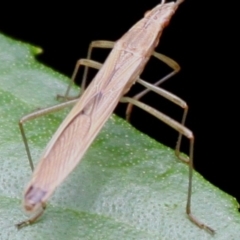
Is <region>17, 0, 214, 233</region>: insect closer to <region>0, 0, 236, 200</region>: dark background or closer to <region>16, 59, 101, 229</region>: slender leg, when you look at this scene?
<region>16, 59, 101, 229</region>: slender leg

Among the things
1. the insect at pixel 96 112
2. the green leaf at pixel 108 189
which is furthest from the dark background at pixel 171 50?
the green leaf at pixel 108 189

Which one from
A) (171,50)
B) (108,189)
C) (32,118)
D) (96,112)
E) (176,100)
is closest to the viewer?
(108,189)

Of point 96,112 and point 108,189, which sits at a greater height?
point 96,112

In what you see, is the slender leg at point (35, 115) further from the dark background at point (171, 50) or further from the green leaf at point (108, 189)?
the dark background at point (171, 50)

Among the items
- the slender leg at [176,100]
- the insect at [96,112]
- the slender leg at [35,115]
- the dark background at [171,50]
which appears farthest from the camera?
the dark background at [171,50]

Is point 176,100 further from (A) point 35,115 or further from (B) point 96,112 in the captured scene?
(A) point 35,115

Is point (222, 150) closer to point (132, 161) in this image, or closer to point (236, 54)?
point (236, 54)

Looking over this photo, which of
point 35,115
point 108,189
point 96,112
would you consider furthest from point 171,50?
point 108,189
